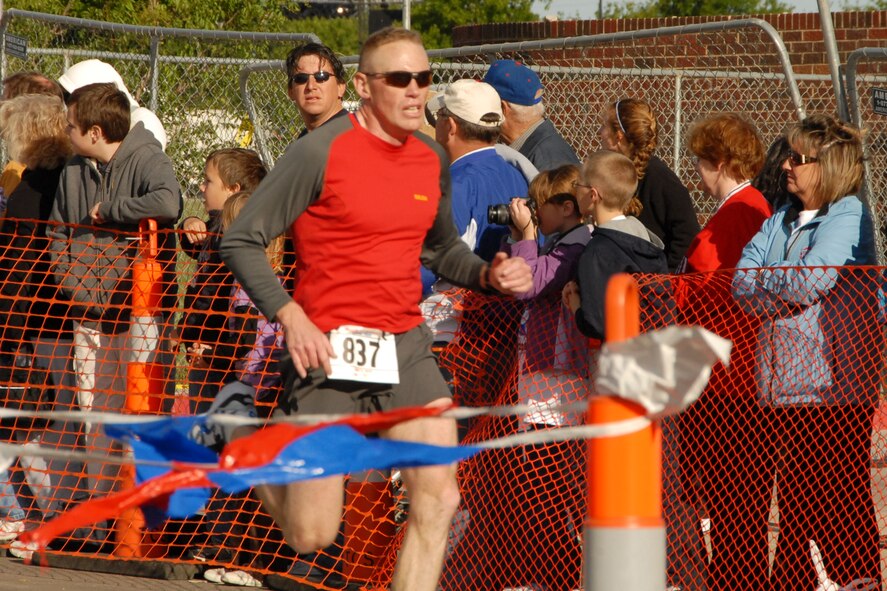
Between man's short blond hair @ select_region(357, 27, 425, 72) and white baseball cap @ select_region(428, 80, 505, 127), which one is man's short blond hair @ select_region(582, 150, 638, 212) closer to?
white baseball cap @ select_region(428, 80, 505, 127)

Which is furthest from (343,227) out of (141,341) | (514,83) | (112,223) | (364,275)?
(514,83)

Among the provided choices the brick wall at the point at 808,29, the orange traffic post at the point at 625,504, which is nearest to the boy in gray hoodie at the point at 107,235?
the orange traffic post at the point at 625,504

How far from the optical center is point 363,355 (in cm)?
449

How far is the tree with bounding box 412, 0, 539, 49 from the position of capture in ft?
113

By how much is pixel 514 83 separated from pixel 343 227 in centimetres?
277

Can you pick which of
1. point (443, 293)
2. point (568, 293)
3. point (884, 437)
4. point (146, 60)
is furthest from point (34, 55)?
point (884, 437)

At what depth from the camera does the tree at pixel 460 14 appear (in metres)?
34.3

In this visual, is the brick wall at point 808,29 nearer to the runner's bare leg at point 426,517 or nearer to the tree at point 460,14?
the runner's bare leg at point 426,517

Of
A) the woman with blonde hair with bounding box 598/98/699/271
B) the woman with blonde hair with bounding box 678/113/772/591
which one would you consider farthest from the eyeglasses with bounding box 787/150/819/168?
the woman with blonde hair with bounding box 598/98/699/271

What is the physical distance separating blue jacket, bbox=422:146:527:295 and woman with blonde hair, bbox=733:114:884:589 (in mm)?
1201

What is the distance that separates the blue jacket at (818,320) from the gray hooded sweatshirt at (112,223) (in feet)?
9.55

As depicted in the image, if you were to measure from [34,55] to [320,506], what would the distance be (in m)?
7.68

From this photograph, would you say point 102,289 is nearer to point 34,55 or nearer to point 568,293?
point 568,293

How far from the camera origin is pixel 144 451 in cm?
368
